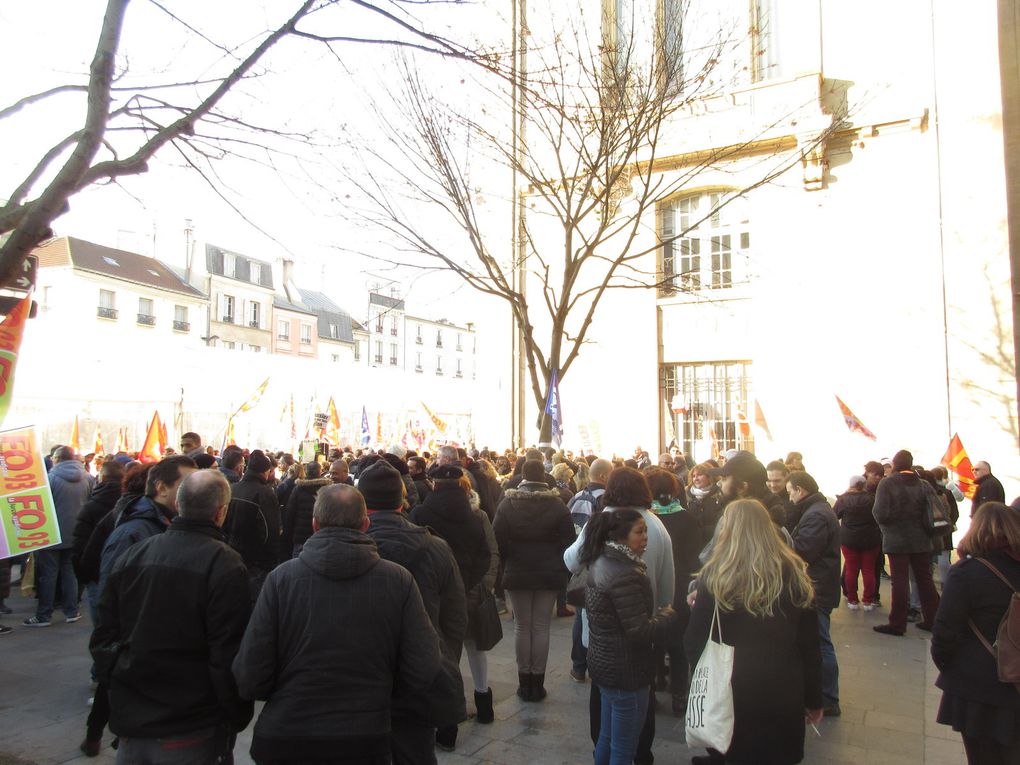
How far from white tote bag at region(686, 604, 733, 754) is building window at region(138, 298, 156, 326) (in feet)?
163

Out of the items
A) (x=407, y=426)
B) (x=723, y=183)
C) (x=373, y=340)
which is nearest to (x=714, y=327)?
(x=723, y=183)

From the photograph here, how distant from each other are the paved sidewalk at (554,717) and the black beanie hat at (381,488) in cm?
202

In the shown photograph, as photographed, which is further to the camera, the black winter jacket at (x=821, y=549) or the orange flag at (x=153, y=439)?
the orange flag at (x=153, y=439)

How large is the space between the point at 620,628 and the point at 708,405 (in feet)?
48.6

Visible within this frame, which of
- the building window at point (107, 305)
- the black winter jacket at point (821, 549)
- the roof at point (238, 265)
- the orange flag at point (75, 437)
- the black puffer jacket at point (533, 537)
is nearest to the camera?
the black winter jacket at point (821, 549)

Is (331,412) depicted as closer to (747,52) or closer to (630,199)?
(630,199)

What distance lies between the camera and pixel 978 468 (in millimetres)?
10406

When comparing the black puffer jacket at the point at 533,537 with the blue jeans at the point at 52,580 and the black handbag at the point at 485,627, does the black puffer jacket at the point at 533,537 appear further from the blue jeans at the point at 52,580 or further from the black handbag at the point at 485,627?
the blue jeans at the point at 52,580

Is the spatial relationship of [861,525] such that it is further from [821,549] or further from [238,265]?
[238,265]

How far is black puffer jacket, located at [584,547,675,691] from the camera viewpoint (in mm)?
4277

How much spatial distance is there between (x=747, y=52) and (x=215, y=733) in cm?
1831

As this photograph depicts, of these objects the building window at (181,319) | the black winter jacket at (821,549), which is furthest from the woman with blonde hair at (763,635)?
the building window at (181,319)

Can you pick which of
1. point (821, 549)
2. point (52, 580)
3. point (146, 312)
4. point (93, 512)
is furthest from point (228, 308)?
point (821, 549)

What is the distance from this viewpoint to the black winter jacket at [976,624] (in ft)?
12.8
